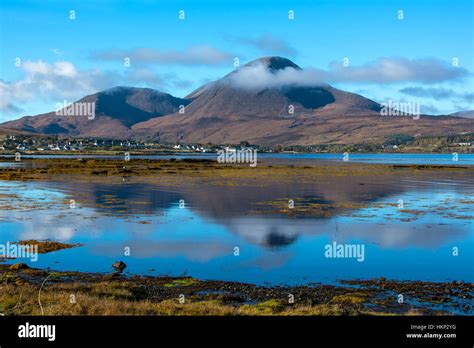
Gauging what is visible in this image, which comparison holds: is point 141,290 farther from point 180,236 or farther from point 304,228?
point 304,228

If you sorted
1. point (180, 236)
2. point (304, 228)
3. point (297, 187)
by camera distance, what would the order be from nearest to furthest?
point (180, 236) < point (304, 228) < point (297, 187)

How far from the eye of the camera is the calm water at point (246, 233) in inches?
1143

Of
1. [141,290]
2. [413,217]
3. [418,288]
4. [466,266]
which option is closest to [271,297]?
[141,290]

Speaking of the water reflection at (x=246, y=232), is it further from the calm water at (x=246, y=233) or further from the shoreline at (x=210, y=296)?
the shoreline at (x=210, y=296)

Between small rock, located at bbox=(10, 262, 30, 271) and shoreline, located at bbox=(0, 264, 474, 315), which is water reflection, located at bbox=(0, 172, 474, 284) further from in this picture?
shoreline, located at bbox=(0, 264, 474, 315)

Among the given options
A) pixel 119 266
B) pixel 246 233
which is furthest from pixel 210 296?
pixel 246 233

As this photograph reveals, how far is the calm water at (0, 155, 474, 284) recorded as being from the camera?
95.2ft

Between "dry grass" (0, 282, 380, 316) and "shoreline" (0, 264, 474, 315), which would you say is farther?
"shoreline" (0, 264, 474, 315)

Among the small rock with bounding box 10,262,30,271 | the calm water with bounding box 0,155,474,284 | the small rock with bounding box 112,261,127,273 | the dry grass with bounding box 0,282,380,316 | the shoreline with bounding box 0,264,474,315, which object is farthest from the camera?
the calm water with bounding box 0,155,474,284

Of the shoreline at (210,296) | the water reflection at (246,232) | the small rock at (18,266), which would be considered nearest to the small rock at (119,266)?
the water reflection at (246,232)

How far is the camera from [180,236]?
38906mm

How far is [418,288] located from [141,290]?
13.3m

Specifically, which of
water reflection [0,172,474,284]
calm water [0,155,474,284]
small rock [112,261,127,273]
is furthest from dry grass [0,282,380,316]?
water reflection [0,172,474,284]
